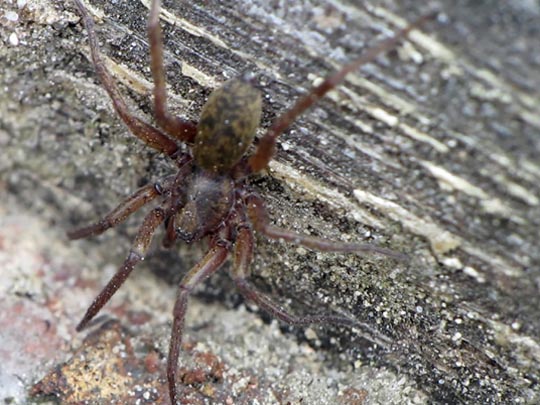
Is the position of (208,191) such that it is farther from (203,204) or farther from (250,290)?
(250,290)

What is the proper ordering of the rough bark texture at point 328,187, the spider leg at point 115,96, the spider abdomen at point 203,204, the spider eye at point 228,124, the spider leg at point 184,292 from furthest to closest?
1. the spider abdomen at point 203,204
2. the spider leg at point 115,96
3. the spider leg at point 184,292
4. the spider eye at point 228,124
5. the rough bark texture at point 328,187

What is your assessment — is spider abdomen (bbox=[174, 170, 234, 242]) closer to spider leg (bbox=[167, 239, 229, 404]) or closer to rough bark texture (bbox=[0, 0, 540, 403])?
spider leg (bbox=[167, 239, 229, 404])

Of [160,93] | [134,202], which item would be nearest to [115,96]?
[160,93]

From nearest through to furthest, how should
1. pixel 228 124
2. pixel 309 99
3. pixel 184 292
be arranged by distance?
pixel 309 99, pixel 228 124, pixel 184 292

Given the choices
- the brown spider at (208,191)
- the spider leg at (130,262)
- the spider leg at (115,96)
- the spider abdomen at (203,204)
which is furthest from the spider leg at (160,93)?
the spider leg at (130,262)

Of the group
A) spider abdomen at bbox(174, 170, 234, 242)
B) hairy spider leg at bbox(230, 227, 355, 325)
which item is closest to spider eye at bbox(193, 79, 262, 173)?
spider abdomen at bbox(174, 170, 234, 242)

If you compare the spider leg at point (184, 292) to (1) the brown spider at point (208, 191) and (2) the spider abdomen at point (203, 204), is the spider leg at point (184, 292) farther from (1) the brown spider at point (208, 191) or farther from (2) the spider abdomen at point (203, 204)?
(2) the spider abdomen at point (203, 204)

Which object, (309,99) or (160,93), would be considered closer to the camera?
(309,99)
